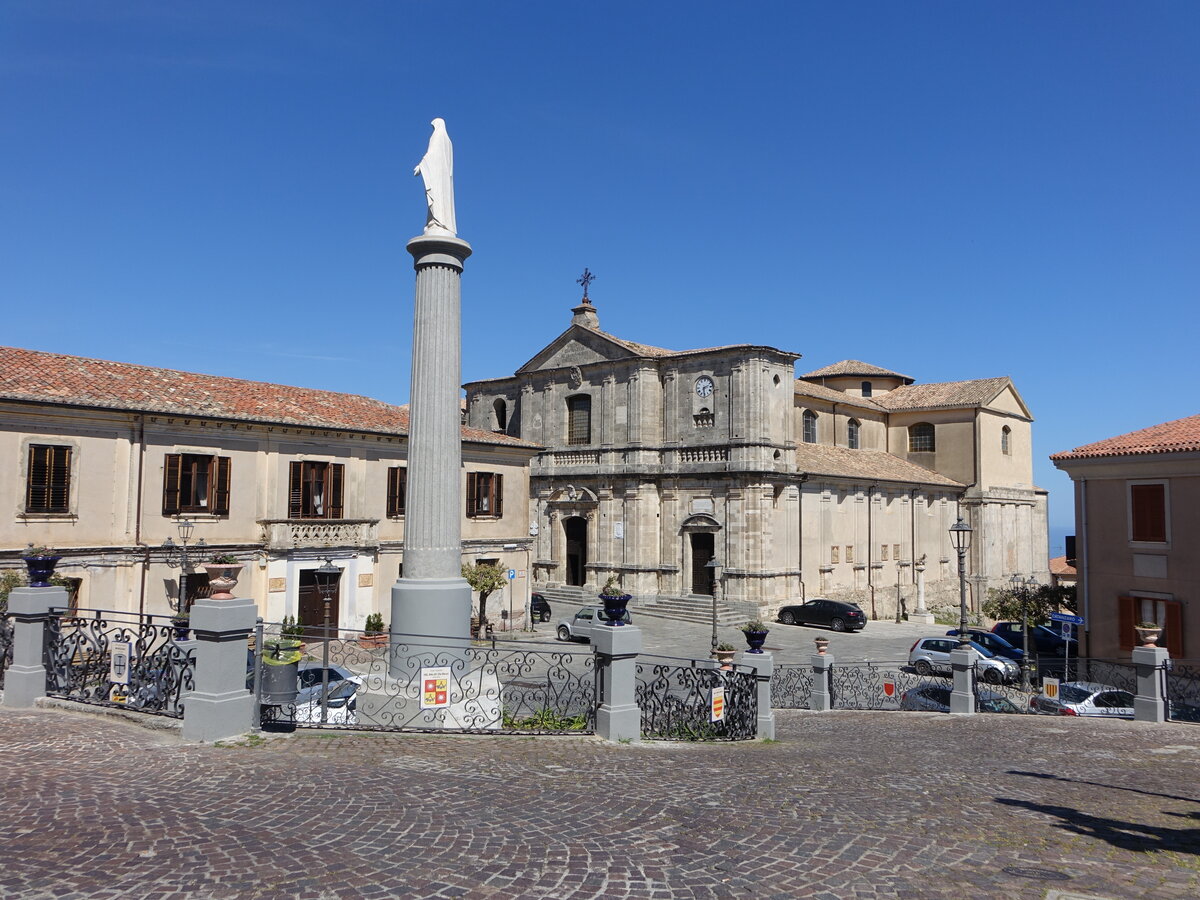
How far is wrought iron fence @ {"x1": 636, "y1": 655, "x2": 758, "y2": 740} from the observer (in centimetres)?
1248

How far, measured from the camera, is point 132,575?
2436 centimetres

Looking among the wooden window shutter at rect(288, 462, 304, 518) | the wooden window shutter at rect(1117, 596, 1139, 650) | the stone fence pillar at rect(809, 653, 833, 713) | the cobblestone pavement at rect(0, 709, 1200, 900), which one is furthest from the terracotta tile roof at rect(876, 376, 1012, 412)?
the cobblestone pavement at rect(0, 709, 1200, 900)

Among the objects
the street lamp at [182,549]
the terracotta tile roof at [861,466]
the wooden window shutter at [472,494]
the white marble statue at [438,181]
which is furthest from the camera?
the terracotta tile roof at [861,466]

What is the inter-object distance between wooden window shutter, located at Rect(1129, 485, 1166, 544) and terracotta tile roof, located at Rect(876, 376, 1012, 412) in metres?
25.0

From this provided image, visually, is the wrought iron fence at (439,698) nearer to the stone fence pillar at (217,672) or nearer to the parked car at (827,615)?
the stone fence pillar at (217,672)

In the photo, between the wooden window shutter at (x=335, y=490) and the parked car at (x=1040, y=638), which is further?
the parked car at (x=1040, y=638)

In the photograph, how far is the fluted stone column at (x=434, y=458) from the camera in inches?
494

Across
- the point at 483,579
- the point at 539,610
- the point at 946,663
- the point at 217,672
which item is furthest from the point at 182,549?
the point at 946,663

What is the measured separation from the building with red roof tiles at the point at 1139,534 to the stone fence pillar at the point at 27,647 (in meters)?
24.9

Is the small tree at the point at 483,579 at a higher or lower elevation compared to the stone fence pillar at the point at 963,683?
higher

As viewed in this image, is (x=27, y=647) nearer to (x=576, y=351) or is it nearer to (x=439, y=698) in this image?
(x=439, y=698)

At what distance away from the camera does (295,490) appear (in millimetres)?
27922

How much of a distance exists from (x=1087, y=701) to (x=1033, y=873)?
1517 centimetres

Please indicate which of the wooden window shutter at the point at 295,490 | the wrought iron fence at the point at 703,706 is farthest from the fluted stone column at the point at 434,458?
the wooden window shutter at the point at 295,490
